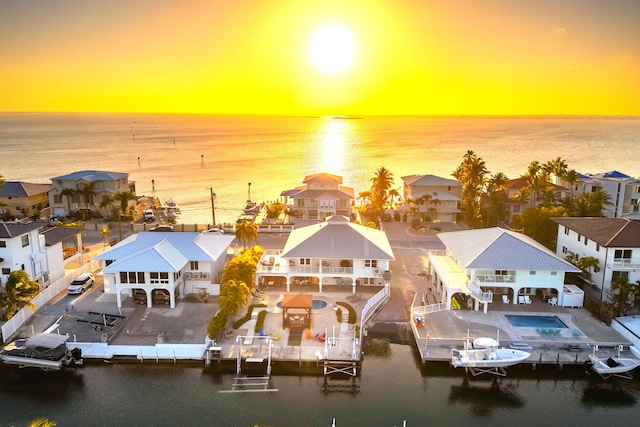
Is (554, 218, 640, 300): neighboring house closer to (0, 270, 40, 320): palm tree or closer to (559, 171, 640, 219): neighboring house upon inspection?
(559, 171, 640, 219): neighboring house

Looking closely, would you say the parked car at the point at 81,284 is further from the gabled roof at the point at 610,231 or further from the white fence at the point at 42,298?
the gabled roof at the point at 610,231

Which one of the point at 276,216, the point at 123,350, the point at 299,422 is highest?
the point at 276,216

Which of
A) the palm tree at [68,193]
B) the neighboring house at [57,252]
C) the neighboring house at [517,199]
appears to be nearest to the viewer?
the neighboring house at [57,252]

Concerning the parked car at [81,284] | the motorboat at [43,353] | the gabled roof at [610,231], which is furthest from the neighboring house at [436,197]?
the motorboat at [43,353]

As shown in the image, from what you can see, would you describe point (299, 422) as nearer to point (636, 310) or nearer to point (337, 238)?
point (337, 238)

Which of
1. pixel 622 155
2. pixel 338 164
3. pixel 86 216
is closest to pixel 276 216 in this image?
pixel 86 216

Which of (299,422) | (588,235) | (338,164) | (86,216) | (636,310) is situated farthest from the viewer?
(338,164)
